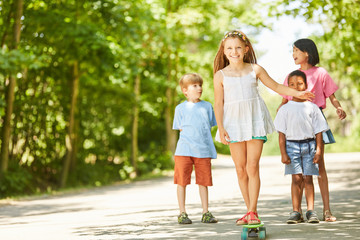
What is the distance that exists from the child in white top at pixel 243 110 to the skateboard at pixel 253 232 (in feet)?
0.70

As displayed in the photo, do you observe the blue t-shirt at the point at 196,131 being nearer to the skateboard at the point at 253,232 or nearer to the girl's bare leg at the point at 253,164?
the girl's bare leg at the point at 253,164

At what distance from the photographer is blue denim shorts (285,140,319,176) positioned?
670 cm

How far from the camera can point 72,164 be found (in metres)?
19.4

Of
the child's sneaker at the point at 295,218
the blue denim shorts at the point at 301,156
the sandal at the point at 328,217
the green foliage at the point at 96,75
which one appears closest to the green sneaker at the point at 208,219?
the child's sneaker at the point at 295,218

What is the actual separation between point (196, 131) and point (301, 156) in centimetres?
129

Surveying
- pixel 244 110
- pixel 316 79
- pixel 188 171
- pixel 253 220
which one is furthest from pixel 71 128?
pixel 253 220

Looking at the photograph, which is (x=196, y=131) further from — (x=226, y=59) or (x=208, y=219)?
(x=226, y=59)

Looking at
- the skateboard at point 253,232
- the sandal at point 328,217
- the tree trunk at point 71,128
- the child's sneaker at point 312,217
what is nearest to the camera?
the skateboard at point 253,232

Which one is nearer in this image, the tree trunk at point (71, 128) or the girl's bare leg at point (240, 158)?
the girl's bare leg at point (240, 158)

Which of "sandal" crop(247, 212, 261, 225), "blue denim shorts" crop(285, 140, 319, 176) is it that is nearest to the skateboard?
"sandal" crop(247, 212, 261, 225)

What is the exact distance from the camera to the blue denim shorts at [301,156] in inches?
264

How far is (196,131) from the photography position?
288 inches

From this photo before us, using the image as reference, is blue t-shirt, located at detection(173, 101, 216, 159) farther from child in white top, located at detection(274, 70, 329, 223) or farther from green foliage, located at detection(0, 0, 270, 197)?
green foliage, located at detection(0, 0, 270, 197)

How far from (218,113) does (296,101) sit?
1.34 metres
